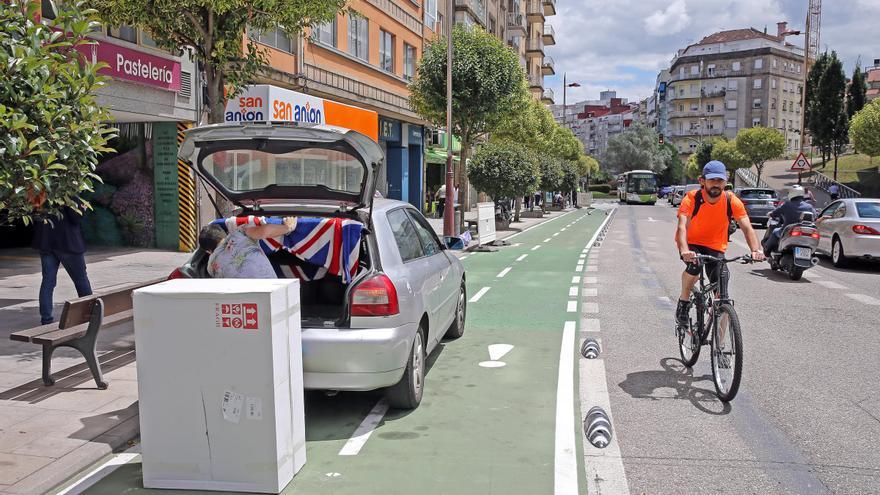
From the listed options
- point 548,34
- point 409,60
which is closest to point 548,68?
point 548,34

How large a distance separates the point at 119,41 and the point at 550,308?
1010 cm

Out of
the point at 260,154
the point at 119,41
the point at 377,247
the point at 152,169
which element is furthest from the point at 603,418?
the point at 152,169

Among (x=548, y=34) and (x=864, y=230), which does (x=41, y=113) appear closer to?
(x=864, y=230)

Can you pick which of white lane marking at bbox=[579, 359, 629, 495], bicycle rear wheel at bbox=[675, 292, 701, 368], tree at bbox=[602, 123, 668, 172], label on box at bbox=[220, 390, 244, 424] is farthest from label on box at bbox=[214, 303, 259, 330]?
tree at bbox=[602, 123, 668, 172]

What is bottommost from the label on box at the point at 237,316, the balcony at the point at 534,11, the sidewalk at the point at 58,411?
the sidewalk at the point at 58,411

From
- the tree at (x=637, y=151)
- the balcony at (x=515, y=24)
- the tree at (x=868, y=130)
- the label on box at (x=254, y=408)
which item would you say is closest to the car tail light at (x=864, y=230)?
the label on box at (x=254, y=408)

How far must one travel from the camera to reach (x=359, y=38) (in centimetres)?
2502

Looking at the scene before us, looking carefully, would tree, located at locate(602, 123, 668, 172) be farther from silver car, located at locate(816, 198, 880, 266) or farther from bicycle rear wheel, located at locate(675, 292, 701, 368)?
bicycle rear wheel, located at locate(675, 292, 701, 368)

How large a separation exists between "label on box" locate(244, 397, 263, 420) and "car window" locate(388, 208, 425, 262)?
74.4 inches

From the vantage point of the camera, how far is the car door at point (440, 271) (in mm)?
6234

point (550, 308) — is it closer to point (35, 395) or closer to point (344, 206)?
point (344, 206)

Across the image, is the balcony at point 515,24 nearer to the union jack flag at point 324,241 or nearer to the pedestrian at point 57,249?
the pedestrian at point 57,249

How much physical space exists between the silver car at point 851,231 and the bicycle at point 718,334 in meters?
9.53

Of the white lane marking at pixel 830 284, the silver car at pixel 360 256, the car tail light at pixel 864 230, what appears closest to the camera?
the silver car at pixel 360 256
